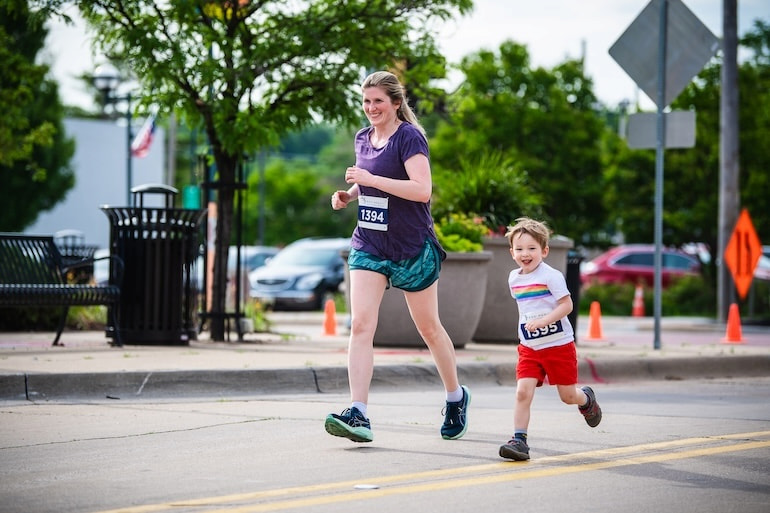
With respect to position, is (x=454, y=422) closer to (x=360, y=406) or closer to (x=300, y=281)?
(x=360, y=406)

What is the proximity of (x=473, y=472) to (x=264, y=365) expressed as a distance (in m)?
4.41

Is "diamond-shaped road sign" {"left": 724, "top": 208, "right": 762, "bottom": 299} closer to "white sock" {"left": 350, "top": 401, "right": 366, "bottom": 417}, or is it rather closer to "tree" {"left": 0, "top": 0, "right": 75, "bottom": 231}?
"white sock" {"left": 350, "top": 401, "right": 366, "bottom": 417}

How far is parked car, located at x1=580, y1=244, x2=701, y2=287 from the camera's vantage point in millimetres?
33156

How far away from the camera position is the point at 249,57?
12695mm

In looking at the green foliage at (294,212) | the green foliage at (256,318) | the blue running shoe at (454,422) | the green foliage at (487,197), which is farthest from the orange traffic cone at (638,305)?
the green foliage at (294,212)

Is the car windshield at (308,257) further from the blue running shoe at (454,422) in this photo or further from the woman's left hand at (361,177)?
the woman's left hand at (361,177)

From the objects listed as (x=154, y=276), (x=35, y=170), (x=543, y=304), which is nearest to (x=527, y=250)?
(x=543, y=304)

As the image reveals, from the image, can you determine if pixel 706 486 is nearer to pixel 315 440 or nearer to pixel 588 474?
pixel 588 474

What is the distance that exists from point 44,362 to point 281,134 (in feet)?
13.2

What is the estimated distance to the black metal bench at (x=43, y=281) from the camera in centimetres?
1181

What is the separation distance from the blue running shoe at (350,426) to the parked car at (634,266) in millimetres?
26401

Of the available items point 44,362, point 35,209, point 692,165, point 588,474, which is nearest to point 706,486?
point 588,474

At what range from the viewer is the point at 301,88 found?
516 inches

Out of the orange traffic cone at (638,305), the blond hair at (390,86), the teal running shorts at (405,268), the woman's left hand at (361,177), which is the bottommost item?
the orange traffic cone at (638,305)
